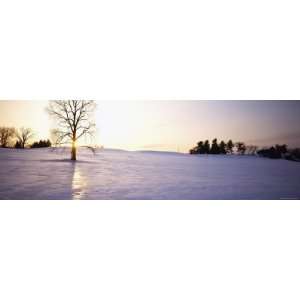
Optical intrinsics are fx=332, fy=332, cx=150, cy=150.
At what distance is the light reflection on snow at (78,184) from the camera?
3916 mm

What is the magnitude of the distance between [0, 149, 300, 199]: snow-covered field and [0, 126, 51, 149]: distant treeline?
0.08 meters

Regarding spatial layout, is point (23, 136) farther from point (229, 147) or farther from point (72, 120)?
point (229, 147)

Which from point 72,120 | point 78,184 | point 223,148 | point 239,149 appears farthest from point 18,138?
point 239,149

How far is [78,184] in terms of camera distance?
3969 millimetres

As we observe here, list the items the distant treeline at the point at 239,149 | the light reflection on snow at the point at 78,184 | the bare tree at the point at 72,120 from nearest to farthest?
the light reflection on snow at the point at 78,184 < the bare tree at the point at 72,120 < the distant treeline at the point at 239,149

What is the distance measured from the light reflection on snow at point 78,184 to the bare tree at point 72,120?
0.21m

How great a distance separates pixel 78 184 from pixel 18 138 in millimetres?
950
